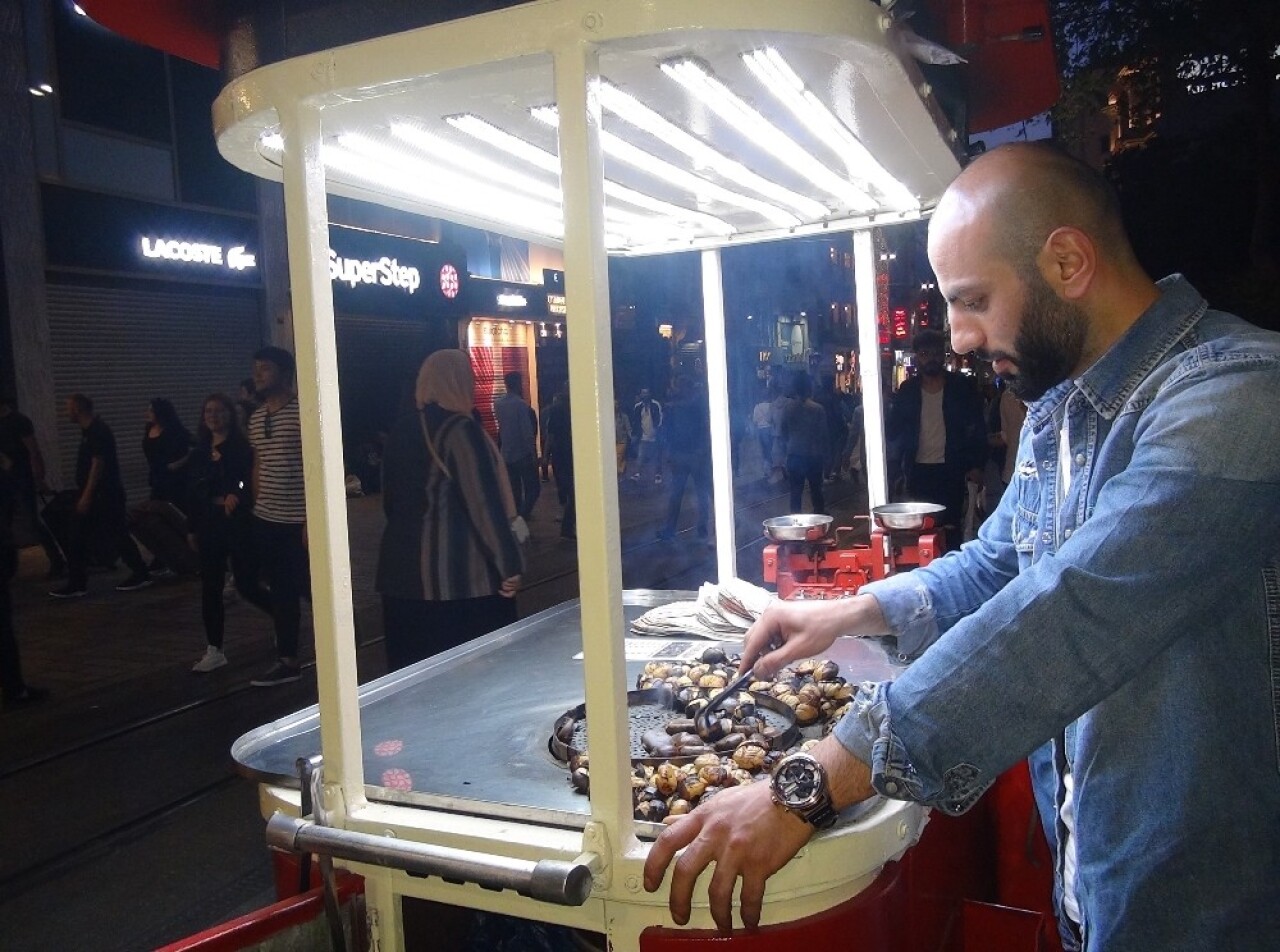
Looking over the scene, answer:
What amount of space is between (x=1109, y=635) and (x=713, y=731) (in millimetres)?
1133

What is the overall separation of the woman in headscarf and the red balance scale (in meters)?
1.64

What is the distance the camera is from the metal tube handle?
150cm

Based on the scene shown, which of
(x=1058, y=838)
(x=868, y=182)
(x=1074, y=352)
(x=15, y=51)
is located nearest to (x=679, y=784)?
(x=1058, y=838)

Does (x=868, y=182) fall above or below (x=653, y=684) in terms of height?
above

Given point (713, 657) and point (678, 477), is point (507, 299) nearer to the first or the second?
point (678, 477)

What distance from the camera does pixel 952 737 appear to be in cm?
138

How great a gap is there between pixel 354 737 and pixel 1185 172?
3036 cm

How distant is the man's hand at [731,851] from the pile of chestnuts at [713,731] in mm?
189

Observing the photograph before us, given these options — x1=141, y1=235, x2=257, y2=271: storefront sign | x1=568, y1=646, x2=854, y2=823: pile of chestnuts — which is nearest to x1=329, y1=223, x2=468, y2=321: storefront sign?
x1=141, y1=235, x2=257, y2=271: storefront sign

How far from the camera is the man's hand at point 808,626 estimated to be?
7.65 feet

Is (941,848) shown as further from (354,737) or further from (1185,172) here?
(1185,172)

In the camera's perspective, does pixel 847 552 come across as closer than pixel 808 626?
No

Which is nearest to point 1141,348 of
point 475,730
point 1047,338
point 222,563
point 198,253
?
point 1047,338

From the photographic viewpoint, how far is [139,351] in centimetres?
1480
